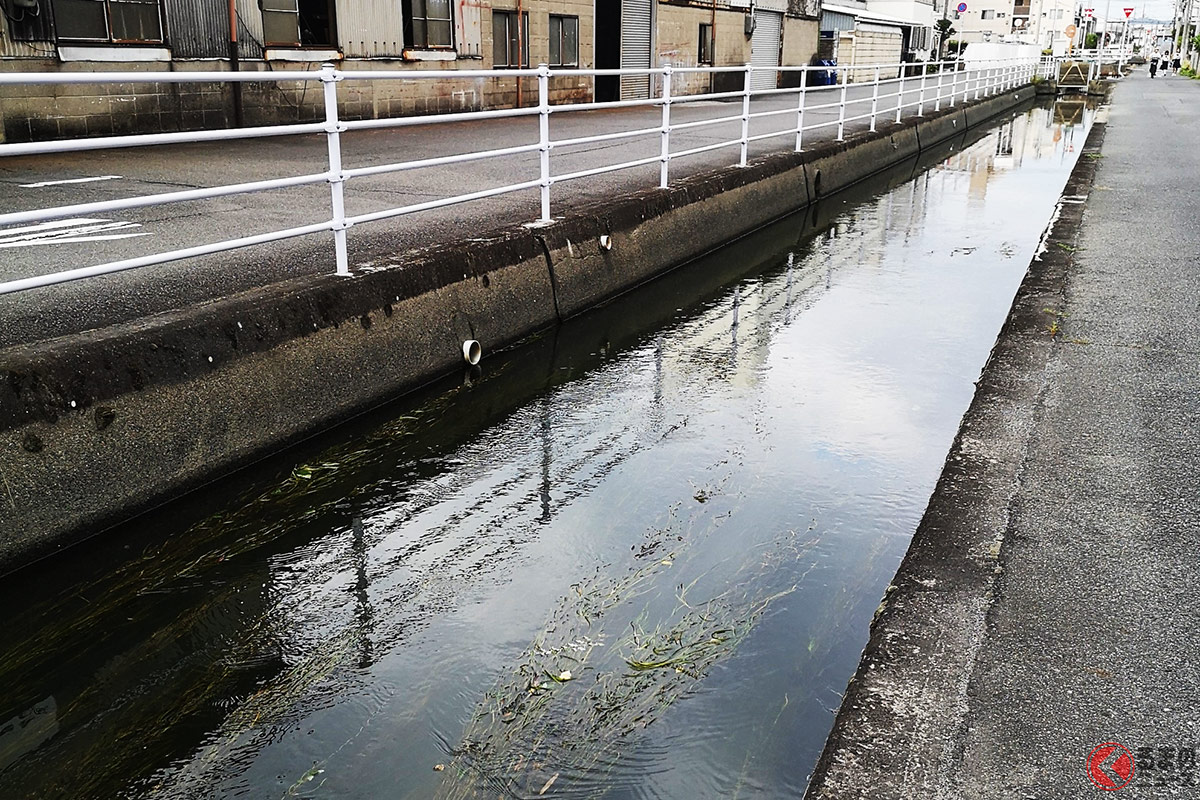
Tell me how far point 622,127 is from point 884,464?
553 inches

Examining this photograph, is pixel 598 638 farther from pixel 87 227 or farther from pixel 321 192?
pixel 321 192

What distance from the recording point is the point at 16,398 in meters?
4.01

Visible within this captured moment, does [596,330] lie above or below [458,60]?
below

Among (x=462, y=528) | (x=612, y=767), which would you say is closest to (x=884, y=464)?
(x=462, y=528)

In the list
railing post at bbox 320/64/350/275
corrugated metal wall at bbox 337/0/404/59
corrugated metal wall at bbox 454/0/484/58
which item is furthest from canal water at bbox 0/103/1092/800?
corrugated metal wall at bbox 454/0/484/58

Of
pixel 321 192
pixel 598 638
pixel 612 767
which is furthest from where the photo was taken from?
pixel 321 192

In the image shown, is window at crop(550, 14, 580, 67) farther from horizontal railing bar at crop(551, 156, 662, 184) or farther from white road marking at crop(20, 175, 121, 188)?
horizontal railing bar at crop(551, 156, 662, 184)

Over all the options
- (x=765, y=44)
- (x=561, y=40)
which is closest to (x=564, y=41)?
(x=561, y=40)

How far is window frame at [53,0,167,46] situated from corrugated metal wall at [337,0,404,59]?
332cm

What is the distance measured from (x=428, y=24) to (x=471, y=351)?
45.4 feet

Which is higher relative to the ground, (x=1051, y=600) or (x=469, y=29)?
(x=469, y=29)

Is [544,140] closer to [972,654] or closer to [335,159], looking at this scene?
[335,159]

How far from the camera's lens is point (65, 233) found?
7.75 meters

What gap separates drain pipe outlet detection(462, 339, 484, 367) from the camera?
21.9 feet
